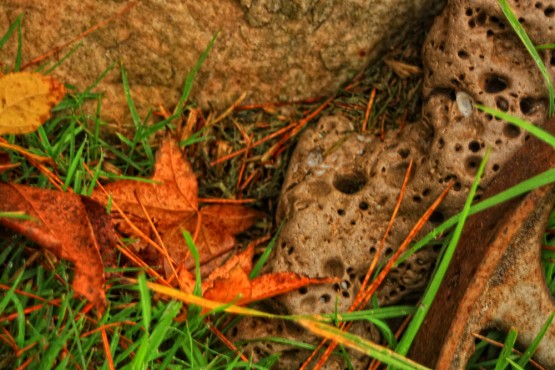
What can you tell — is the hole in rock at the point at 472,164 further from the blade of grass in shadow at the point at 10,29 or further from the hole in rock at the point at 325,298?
the blade of grass in shadow at the point at 10,29

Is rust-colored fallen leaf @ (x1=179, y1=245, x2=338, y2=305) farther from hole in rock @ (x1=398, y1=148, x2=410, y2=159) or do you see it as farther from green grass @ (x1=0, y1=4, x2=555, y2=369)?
hole in rock @ (x1=398, y1=148, x2=410, y2=159)

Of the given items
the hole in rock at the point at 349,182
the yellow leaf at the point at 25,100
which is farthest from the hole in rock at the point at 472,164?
the yellow leaf at the point at 25,100

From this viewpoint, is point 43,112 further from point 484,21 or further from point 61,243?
point 484,21

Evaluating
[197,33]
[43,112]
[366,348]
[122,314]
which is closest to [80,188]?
[43,112]

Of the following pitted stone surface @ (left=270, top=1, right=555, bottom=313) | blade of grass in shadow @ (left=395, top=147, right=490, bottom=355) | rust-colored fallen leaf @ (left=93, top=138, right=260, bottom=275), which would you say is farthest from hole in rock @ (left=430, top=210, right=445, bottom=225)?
rust-colored fallen leaf @ (left=93, top=138, right=260, bottom=275)

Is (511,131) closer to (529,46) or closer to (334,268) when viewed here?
(529,46)

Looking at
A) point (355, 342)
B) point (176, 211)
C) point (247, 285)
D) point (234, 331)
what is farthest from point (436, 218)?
point (176, 211)
